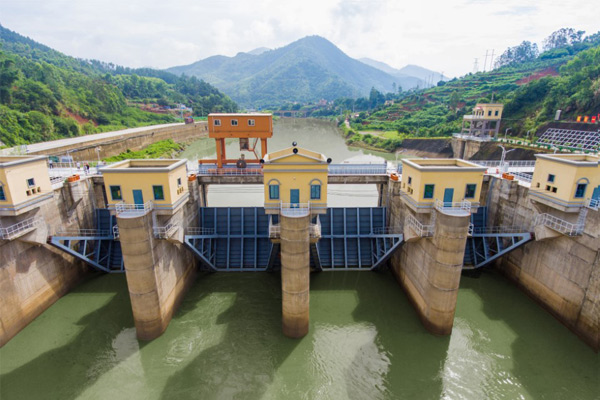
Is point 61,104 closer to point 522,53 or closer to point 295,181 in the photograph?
point 295,181

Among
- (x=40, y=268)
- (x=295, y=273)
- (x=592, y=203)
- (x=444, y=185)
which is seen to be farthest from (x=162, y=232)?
(x=592, y=203)

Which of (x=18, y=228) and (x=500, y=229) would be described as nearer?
(x=18, y=228)

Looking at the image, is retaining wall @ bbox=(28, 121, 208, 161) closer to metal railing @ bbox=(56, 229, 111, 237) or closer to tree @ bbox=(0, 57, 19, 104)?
metal railing @ bbox=(56, 229, 111, 237)

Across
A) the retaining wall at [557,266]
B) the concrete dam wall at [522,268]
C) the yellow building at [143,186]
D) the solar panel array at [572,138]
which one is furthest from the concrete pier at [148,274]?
the solar panel array at [572,138]

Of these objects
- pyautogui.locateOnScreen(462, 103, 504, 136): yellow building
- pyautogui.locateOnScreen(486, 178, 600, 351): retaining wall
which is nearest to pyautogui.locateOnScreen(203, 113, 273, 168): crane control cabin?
pyautogui.locateOnScreen(486, 178, 600, 351): retaining wall

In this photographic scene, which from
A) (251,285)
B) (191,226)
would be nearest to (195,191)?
(191,226)

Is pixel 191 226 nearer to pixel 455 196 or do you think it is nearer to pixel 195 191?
pixel 195 191
